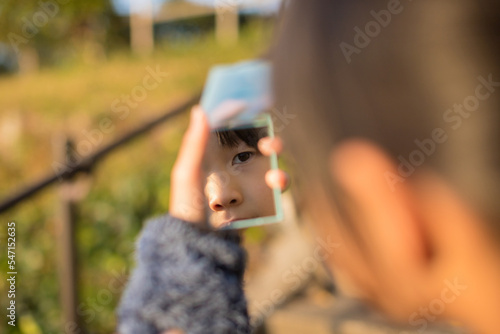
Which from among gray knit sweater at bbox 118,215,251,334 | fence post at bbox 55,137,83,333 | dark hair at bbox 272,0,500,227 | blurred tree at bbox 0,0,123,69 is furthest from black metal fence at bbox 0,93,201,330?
dark hair at bbox 272,0,500,227

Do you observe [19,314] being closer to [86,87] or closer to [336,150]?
[336,150]

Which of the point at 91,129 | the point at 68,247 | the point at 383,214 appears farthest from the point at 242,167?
the point at 91,129

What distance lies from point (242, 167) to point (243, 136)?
0.02 m

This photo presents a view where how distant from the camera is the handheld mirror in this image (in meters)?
0.37

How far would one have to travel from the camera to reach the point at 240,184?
1.22 ft

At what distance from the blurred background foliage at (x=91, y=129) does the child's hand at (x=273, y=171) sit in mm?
175

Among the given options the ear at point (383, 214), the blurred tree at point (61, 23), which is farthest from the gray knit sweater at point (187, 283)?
the blurred tree at point (61, 23)

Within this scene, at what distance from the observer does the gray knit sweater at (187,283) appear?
1.47 ft

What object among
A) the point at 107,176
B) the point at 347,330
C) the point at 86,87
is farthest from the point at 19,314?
the point at 86,87

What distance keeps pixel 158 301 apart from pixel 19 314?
3.99 feet

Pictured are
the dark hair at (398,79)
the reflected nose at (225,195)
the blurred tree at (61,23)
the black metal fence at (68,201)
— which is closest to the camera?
the dark hair at (398,79)

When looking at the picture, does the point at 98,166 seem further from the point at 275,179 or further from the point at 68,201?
the point at 275,179

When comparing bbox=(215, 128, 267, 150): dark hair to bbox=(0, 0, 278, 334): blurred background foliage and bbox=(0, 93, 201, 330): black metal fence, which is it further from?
bbox=(0, 93, 201, 330): black metal fence

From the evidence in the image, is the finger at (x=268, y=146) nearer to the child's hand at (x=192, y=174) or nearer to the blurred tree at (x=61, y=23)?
the child's hand at (x=192, y=174)
